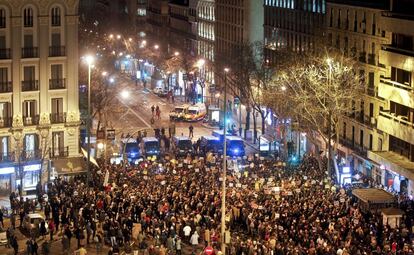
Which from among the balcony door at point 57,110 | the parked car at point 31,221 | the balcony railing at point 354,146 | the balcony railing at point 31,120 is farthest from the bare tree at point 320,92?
the parked car at point 31,221

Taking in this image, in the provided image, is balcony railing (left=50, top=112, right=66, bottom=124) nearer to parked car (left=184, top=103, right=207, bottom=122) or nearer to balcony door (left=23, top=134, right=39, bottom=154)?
balcony door (left=23, top=134, right=39, bottom=154)

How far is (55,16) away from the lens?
259ft

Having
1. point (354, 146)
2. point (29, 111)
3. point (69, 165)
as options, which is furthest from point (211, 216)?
point (354, 146)

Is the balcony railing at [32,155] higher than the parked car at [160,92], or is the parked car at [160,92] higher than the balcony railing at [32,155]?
the balcony railing at [32,155]

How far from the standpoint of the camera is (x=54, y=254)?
55844 mm

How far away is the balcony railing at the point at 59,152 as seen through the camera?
7788 cm

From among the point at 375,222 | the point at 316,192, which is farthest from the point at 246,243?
the point at 316,192

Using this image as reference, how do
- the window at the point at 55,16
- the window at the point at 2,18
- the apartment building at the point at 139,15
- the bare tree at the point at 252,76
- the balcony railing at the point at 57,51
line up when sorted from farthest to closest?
the apartment building at the point at 139,15
the bare tree at the point at 252,76
the balcony railing at the point at 57,51
the window at the point at 55,16
the window at the point at 2,18

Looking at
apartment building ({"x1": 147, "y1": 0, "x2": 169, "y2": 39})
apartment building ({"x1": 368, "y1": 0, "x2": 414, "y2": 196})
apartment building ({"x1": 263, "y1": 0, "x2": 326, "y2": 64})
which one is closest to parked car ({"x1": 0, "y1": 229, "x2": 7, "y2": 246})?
apartment building ({"x1": 368, "y1": 0, "x2": 414, "y2": 196})

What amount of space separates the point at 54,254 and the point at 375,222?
1781 cm

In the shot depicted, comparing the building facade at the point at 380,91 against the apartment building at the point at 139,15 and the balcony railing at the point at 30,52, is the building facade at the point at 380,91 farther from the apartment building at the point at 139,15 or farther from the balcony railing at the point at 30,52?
the apartment building at the point at 139,15

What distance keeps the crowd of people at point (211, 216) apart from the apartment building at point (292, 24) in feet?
106

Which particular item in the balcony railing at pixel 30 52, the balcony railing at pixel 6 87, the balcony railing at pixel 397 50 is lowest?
the balcony railing at pixel 6 87

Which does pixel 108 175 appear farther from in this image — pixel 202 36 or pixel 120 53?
pixel 120 53
